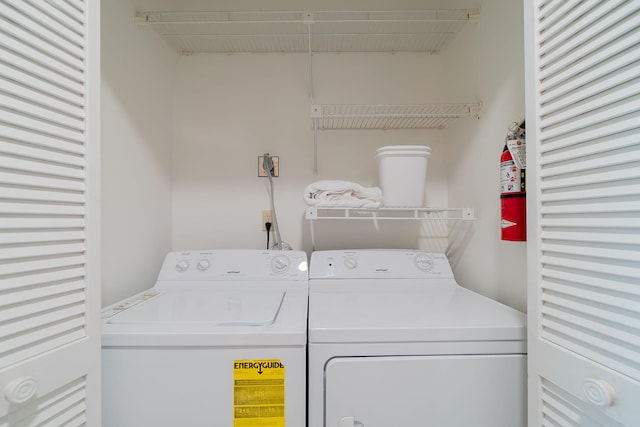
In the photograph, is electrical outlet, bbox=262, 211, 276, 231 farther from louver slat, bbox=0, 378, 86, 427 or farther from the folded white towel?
louver slat, bbox=0, 378, 86, 427

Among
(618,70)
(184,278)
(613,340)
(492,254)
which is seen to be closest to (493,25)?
(618,70)

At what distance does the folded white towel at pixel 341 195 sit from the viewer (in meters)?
1.48

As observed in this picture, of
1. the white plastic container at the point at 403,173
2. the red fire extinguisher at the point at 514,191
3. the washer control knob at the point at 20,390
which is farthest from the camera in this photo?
the white plastic container at the point at 403,173

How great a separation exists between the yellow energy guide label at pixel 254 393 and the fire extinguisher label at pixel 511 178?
3.24ft

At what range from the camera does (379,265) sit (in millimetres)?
1521

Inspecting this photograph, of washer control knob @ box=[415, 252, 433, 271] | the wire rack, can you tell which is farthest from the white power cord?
washer control knob @ box=[415, 252, 433, 271]

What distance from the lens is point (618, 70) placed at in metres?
0.60

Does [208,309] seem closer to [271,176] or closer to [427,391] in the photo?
[427,391]

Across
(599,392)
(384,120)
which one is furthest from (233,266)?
(599,392)

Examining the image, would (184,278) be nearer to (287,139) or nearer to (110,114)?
(110,114)

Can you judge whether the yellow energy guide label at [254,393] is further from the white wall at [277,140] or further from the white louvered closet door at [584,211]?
the white wall at [277,140]

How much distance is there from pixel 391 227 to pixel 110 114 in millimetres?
1556

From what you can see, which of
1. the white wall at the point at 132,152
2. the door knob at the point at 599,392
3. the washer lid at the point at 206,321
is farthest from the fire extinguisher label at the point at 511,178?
the white wall at the point at 132,152

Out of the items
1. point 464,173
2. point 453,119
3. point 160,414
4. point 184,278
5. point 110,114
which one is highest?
point 453,119
